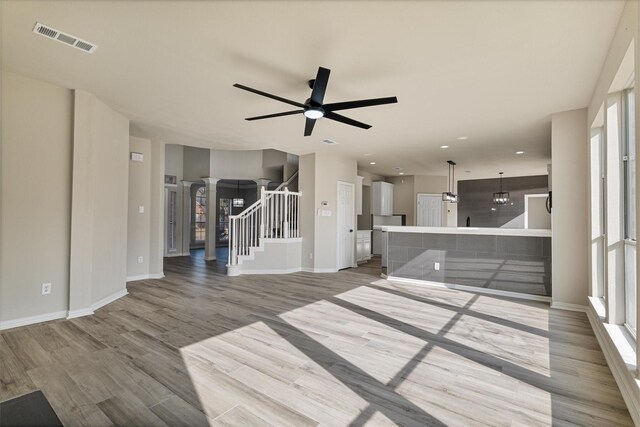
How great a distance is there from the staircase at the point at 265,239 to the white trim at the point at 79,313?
2755 millimetres

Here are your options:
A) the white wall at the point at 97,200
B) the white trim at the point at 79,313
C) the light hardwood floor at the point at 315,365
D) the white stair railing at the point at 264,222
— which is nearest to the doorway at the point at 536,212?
the light hardwood floor at the point at 315,365

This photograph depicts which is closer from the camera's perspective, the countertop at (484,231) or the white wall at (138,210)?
the countertop at (484,231)

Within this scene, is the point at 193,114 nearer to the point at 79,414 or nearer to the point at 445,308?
the point at 79,414

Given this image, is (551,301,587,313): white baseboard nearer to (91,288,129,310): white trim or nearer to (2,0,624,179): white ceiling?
(2,0,624,179): white ceiling

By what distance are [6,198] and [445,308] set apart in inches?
215

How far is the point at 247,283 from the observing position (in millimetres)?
5648

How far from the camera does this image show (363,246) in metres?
8.62

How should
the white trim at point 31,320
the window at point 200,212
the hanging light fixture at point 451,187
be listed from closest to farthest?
the white trim at point 31,320 < the hanging light fixture at point 451,187 < the window at point 200,212

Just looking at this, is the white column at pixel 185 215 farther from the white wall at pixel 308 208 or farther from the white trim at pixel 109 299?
the white trim at pixel 109 299

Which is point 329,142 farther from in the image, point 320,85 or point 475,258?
point 475,258

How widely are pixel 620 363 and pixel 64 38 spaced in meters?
5.19

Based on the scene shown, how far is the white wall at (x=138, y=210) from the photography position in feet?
18.5

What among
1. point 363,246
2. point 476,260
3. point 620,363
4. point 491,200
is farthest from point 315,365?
point 491,200

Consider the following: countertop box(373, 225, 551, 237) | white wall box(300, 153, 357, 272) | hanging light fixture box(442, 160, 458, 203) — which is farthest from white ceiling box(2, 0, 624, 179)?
hanging light fixture box(442, 160, 458, 203)
